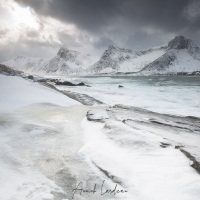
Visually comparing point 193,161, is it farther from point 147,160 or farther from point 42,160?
point 42,160

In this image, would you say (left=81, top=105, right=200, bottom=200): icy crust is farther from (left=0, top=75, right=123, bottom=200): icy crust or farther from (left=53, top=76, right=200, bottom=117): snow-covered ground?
(left=53, top=76, right=200, bottom=117): snow-covered ground

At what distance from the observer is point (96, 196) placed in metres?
3.25

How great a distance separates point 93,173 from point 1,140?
101 inches

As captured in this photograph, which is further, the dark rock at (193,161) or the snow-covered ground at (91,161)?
the dark rock at (193,161)

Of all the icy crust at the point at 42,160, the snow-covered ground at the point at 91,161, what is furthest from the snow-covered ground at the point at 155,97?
the icy crust at the point at 42,160

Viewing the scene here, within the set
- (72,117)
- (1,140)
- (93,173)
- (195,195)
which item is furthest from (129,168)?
(72,117)

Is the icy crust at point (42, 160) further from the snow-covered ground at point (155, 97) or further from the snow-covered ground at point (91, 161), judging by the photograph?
the snow-covered ground at point (155, 97)

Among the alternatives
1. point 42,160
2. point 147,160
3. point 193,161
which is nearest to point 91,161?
point 42,160

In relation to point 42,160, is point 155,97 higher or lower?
lower

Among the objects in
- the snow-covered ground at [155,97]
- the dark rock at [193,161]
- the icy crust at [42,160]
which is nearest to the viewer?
the icy crust at [42,160]

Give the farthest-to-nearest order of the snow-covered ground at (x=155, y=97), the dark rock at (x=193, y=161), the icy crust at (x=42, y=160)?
the snow-covered ground at (x=155, y=97) < the dark rock at (x=193, y=161) < the icy crust at (x=42, y=160)

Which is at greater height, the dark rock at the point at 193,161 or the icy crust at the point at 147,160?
the dark rock at the point at 193,161

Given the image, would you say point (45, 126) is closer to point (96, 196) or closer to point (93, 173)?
point (93, 173)

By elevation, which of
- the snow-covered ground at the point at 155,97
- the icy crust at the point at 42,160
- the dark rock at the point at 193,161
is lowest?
the snow-covered ground at the point at 155,97
